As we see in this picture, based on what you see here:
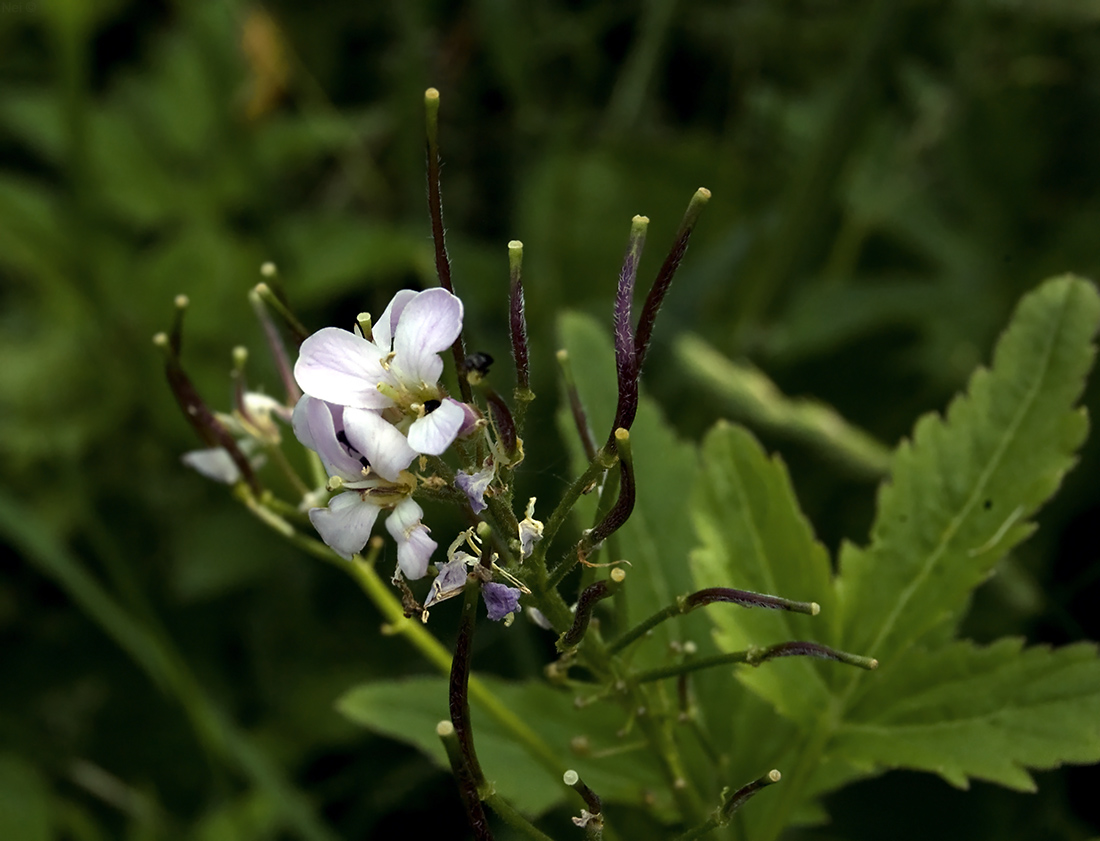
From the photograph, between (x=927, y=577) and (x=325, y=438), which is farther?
(x=927, y=577)

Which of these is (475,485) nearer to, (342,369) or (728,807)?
(342,369)

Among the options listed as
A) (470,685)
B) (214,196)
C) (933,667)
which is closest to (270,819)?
(470,685)

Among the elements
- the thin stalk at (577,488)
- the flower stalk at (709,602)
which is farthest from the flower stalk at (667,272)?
the flower stalk at (709,602)

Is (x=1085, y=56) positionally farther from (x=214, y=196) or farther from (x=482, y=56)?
(x=214, y=196)

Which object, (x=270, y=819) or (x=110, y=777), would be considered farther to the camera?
(x=110, y=777)

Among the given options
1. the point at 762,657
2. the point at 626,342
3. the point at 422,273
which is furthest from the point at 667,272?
A: the point at 422,273

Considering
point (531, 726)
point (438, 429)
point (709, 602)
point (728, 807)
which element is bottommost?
point (531, 726)
